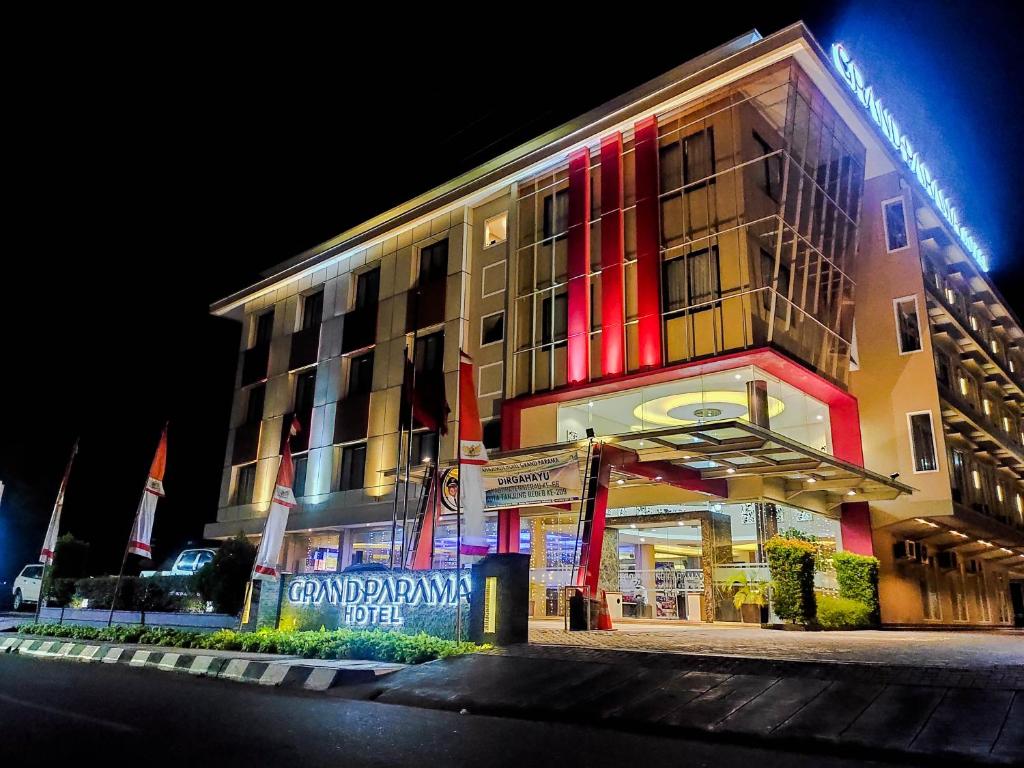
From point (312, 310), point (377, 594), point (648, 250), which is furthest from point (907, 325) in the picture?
point (312, 310)

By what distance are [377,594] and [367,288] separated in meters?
20.5

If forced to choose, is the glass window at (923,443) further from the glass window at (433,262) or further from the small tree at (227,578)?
the small tree at (227,578)

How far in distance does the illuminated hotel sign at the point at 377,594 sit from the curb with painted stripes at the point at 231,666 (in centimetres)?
198

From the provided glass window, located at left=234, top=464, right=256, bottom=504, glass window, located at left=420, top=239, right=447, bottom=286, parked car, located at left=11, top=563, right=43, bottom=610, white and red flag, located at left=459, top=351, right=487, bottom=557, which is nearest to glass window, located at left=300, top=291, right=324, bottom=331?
glass window, located at left=420, top=239, right=447, bottom=286

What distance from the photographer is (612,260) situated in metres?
22.6

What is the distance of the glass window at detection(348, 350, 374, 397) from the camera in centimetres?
3036

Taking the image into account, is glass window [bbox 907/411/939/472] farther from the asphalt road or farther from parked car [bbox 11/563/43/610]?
parked car [bbox 11/563/43/610]

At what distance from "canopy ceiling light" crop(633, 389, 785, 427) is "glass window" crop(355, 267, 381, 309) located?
13.4 m

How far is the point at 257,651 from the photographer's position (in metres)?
13.0

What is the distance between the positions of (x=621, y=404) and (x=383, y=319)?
11904mm

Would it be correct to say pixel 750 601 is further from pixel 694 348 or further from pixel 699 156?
pixel 699 156

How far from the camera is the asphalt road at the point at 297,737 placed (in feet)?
17.7

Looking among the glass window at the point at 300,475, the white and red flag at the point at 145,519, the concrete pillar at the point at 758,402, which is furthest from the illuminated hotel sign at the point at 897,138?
the glass window at the point at 300,475

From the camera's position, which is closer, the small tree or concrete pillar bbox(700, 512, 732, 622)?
the small tree
